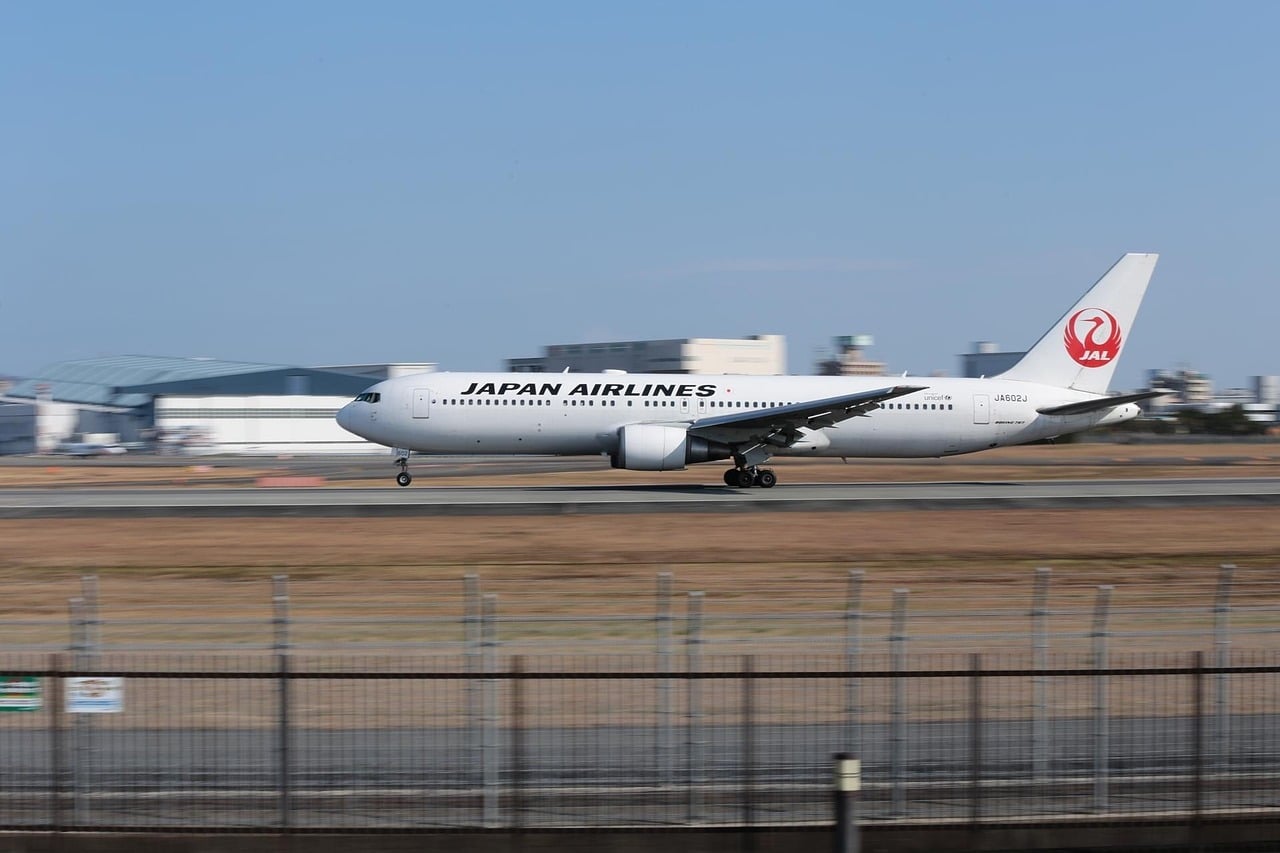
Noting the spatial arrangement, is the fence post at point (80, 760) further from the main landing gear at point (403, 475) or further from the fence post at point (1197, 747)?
the main landing gear at point (403, 475)

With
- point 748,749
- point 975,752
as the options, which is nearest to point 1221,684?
point 975,752

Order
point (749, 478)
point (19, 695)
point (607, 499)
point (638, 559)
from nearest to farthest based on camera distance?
point (19, 695)
point (638, 559)
point (607, 499)
point (749, 478)

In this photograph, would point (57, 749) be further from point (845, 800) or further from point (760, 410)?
point (760, 410)

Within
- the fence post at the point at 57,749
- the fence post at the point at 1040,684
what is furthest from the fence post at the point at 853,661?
the fence post at the point at 57,749

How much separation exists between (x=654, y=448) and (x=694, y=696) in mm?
29478

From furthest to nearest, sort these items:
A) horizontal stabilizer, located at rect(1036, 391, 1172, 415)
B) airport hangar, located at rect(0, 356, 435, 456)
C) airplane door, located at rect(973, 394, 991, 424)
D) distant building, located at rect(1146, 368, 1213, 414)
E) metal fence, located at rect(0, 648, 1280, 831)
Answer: distant building, located at rect(1146, 368, 1213, 414), airport hangar, located at rect(0, 356, 435, 456), airplane door, located at rect(973, 394, 991, 424), horizontal stabilizer, located at rect(1036, 391, 1172, 415), metal fence, located at rect(0, 648, 1280, 831)

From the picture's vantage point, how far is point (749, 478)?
42.2m

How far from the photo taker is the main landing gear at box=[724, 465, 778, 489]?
42.2m

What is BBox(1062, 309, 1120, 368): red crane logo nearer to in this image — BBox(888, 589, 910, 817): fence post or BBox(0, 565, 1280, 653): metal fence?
BBox(0, 565, 1280, 653): metal fence

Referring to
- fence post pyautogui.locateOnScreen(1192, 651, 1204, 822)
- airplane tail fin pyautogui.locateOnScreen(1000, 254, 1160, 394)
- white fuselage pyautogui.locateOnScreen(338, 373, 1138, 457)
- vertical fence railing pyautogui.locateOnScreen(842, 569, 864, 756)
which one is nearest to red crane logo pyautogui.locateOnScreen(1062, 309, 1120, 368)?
airplane tail fin pyautogui.locateOnScreen(1000, 254, 1160, 394)

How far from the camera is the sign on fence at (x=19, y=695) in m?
9.94

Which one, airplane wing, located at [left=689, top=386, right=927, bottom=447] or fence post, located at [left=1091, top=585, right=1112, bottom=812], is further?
airplane wing, located at [left=689, top=386, right=927, bottom=447]

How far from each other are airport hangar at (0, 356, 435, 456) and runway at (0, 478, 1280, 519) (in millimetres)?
62666

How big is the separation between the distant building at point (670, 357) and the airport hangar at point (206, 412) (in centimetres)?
1361
